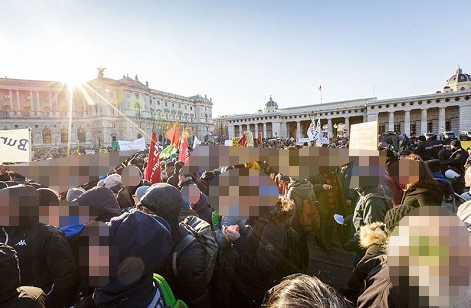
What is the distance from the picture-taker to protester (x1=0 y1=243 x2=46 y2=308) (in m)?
1.40

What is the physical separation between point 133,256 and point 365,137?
12.7 ft

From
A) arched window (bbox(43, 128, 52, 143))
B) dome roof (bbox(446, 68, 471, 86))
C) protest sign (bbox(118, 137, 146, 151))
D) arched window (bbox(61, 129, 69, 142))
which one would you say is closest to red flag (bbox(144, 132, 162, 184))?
protest sign (bbox(118, 137, 146, 151))

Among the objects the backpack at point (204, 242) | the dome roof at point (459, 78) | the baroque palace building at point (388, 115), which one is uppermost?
the dome roof at point (459, 78)

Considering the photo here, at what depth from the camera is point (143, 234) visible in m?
1.61

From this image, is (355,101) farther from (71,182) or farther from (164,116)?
(71,182)

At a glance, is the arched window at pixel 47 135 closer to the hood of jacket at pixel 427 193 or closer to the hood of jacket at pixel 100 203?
the hood of jacket at pixel 100 203

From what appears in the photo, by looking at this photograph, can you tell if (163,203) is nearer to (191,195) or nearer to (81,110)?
(191,195)

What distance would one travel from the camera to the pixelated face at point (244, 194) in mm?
2414

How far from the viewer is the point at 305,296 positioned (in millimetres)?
1100

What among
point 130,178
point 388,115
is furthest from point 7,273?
point 388,115

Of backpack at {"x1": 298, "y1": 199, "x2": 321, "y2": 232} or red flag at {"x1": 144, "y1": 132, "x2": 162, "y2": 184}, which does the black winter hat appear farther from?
red flag at {"x1": 144, "y1": 132, "x2": 162, "y2": 184}

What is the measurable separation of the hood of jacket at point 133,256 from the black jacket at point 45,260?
75cm

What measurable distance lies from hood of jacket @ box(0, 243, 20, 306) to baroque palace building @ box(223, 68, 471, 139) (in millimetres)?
39915

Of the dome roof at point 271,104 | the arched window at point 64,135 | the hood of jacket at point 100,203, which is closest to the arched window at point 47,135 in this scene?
the arched window at point 64,135
